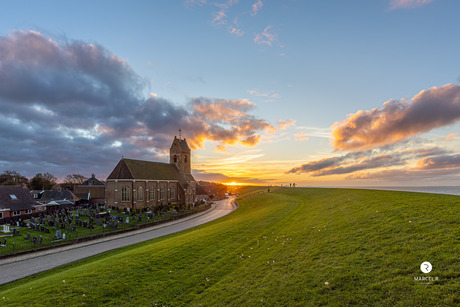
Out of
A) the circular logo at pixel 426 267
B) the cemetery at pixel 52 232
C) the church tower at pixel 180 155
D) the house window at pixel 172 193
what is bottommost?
the cemetery at pixel 52 232

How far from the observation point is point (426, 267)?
7465 mm

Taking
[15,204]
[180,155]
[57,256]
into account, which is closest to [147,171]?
[180,155]

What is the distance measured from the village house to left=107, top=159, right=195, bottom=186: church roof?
15.1m

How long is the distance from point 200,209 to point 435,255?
50.8 metres

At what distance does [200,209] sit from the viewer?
55.4 meters

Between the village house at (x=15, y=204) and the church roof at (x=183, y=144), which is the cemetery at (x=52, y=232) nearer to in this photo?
the village house at (x=15, y=204)

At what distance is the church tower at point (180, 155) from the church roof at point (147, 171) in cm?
173

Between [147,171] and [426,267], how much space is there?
60.1 metres

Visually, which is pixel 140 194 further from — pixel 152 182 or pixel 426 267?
pixel 426 267

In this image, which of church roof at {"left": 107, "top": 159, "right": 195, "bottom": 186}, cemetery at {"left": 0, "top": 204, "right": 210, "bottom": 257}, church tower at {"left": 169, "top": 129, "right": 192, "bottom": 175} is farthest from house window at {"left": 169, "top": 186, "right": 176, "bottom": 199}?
cemetery at {"left": 0, "top": 204, "right": 210, "bottom": 257}

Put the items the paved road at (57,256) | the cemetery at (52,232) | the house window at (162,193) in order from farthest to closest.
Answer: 1. the house window at (162,193)
2. the cemetery at (52,232)
3. the paved road at (57,256)

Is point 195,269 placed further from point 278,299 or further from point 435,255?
point 435,255

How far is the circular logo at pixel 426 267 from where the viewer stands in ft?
24.0

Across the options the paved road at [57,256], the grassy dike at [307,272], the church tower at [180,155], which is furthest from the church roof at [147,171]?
the grassy dike at [307,272]
